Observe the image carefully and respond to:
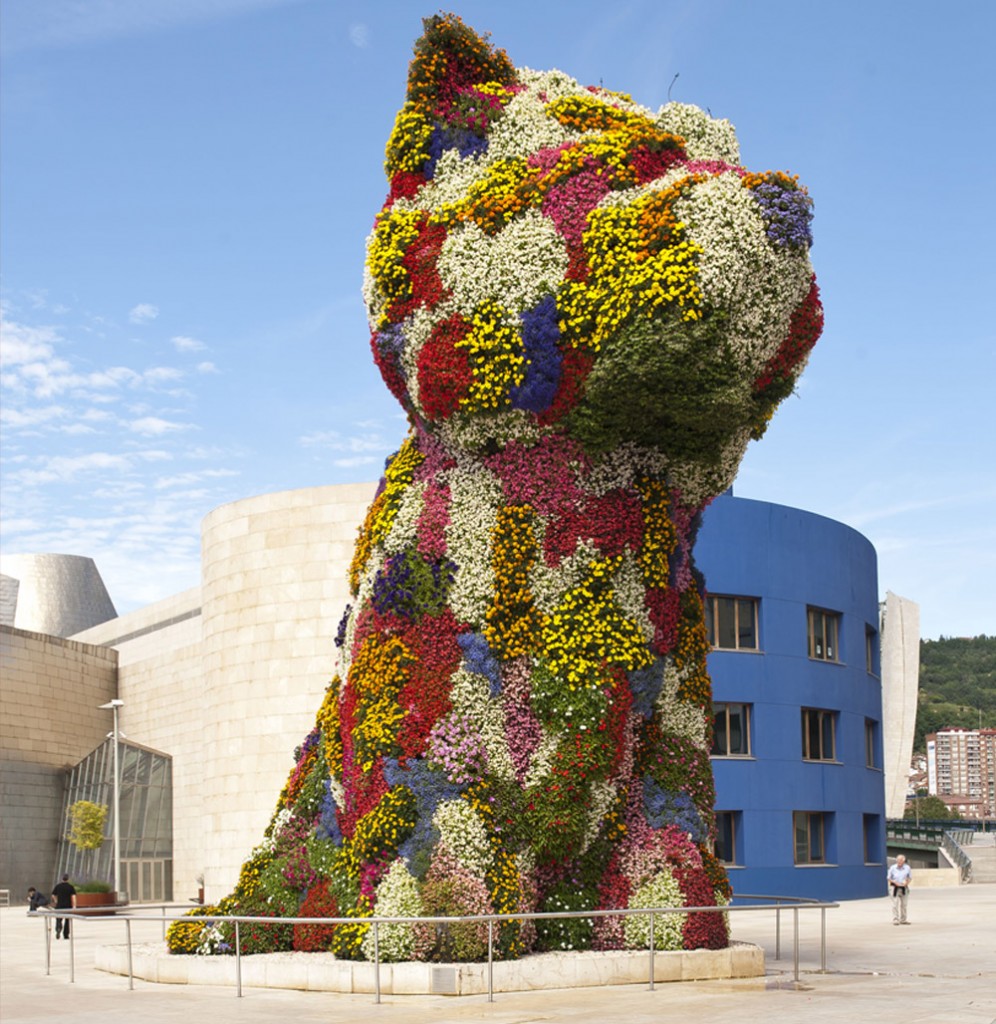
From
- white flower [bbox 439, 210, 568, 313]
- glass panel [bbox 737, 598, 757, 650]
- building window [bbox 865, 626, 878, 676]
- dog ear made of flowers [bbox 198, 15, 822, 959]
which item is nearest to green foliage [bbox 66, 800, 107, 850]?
glass panel [bbox 737, 598, 757, 650]

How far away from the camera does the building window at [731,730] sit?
1441 inches

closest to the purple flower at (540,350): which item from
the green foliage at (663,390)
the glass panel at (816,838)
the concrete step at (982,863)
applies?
the green foliage at (663,390)

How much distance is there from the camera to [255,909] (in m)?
15.6

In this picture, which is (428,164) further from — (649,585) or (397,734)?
(397,734)

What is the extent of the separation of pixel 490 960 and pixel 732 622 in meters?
25.0

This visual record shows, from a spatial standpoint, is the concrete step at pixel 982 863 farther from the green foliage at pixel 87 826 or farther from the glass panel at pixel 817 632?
the green foliage at pixel 87 826

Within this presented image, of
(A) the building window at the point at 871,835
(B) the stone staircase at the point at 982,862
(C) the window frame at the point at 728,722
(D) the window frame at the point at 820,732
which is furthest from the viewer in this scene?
→ (B) the stone staircase at the point at 982,862

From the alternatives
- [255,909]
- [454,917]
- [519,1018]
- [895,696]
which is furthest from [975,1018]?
[895,696]

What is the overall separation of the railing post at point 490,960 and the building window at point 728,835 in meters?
23.7

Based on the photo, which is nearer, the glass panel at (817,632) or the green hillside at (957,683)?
the glass panel at (817,632)

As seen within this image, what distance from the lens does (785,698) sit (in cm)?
3741

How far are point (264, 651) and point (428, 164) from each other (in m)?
28.8

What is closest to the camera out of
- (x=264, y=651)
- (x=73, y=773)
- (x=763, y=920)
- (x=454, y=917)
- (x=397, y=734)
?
(x=454, y=917)

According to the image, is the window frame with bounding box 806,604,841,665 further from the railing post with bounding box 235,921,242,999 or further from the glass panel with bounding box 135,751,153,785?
the glass panel with bounding box 135,751,153,785
